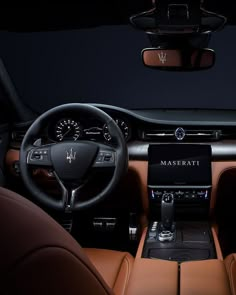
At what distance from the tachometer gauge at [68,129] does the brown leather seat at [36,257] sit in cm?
268

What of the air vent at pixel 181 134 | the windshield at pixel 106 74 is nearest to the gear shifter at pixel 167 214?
the air vent at pixel 181 134

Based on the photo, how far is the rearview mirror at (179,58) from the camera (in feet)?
11.6

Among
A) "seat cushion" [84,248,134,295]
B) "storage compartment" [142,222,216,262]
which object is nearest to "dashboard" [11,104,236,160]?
"storage compartment" [142,222,216,262]

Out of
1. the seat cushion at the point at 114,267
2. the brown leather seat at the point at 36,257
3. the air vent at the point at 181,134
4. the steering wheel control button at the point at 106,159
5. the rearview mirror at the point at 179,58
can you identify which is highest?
the rearview mirror at the point at 179,58

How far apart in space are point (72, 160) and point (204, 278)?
1.03 meters

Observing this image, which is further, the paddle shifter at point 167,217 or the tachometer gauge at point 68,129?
the tachometer gauge at point 68,129

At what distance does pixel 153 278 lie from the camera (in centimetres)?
221

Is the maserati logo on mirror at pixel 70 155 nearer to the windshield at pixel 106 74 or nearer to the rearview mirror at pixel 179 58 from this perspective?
the rearview mirror at pixel 179 58

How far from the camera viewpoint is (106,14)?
5.05 meters

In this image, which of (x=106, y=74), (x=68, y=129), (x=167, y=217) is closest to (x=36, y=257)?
(x=167, y=217)

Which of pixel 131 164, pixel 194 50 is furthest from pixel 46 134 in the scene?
pixel 194 50

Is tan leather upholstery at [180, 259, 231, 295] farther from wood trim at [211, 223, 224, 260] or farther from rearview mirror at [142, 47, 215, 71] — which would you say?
rearview mirror at [142, 47, 215, 71]

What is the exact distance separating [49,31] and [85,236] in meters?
2.22

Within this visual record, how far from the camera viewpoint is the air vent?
12.6ft
